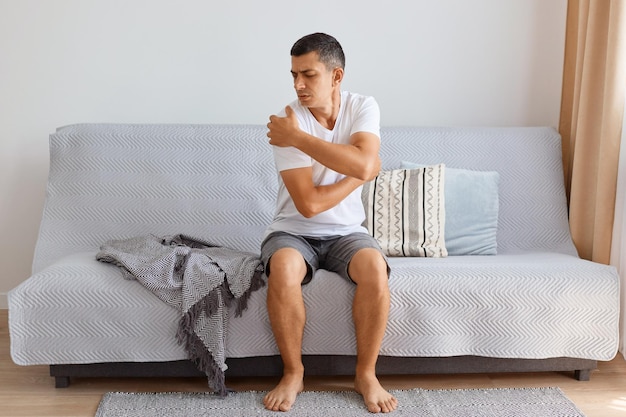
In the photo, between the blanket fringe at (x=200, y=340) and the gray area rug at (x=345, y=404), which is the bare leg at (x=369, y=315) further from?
the blanket fringe at (x=200, y=340)

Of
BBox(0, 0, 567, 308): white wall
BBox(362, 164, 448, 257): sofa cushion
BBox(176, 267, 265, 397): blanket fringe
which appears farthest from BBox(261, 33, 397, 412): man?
BBox(0, 0, 567, 308): white wall

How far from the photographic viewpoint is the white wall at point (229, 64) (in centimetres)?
313

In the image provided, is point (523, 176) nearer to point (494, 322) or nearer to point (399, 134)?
point (399, 134)

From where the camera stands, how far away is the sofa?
7.53 feet

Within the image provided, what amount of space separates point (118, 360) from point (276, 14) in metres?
1.56

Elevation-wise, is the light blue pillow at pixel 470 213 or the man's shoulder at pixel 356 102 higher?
the man's shoulder at pixel 356 102

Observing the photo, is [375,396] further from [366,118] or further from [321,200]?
[366,118]

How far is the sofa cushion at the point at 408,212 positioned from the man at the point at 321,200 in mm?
360

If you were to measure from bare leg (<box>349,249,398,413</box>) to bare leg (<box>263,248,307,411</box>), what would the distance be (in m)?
0.16

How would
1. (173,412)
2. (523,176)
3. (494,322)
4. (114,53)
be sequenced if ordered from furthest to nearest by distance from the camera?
Result: (114,53) → (523,176) → (494,322) → (173,412)

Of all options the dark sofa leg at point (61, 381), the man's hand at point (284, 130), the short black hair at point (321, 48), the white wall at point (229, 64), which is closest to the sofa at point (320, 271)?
the dark sofa leg at point (61, 381)

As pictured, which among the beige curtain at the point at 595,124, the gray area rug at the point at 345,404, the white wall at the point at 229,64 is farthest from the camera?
the white wall at the point at 229,64

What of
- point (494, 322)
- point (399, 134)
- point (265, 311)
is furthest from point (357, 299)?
point (399, 134)

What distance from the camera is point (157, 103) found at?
319 centimetres
